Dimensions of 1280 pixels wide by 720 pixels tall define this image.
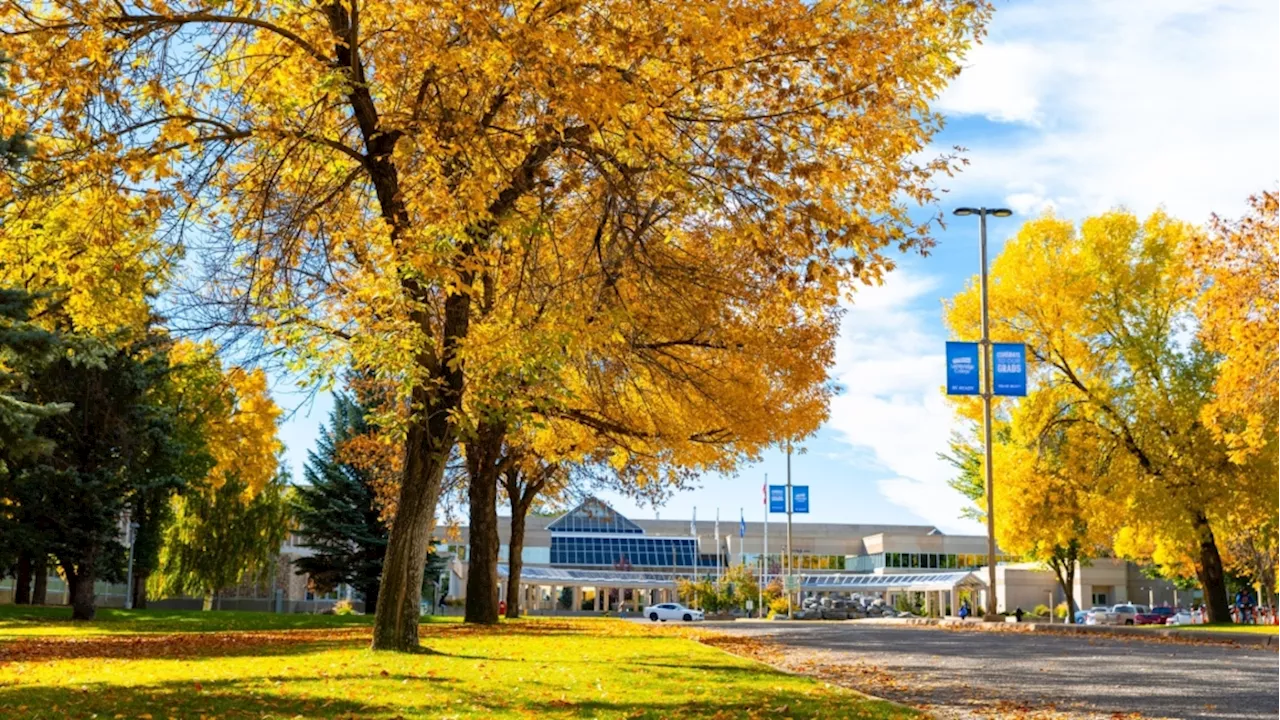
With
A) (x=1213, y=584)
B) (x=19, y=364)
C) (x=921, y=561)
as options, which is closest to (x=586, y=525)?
(x=921, y=561)

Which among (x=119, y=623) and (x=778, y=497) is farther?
(x=778, y=497)

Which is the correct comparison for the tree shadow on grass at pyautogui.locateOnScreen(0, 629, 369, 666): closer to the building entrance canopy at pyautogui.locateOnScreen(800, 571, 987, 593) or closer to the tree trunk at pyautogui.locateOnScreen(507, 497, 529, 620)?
the tree trunk at pyautogui.locateOnScreen(507, 497, 529, 620)

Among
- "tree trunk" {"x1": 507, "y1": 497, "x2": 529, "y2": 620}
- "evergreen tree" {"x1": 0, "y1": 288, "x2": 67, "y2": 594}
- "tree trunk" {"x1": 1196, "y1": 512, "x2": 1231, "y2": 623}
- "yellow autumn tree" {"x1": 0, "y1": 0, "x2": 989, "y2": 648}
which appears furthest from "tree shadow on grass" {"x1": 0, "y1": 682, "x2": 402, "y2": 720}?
"tree trunk" {"x1": 1196, "y1": 512, "x2": 1231, "y2": 623}

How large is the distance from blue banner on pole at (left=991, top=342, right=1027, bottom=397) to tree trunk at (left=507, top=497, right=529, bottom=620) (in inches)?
559

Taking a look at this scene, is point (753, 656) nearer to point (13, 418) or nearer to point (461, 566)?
point (13, 418)

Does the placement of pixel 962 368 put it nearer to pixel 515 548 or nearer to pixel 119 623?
pixel 515 548

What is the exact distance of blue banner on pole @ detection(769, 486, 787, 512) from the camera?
59156 millimetres

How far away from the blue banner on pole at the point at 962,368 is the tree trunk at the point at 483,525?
11782 mm

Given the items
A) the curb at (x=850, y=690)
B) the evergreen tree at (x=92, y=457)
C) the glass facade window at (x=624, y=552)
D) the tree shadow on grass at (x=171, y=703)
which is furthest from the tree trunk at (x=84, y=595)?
the glass facade window at (x=624, y=552)

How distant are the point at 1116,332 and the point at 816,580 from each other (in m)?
58.6

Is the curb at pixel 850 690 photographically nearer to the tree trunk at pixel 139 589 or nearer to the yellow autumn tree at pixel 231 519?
the yellow autumn tree at pixel 231 519

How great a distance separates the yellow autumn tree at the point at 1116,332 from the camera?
36594 mm

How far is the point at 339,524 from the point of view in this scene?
49344 mm

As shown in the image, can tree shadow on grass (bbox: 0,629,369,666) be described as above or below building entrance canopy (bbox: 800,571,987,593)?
above
